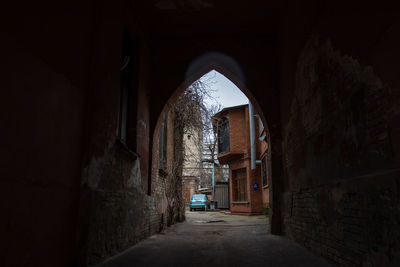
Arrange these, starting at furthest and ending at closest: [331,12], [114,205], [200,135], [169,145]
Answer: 1. [200,135]
2. [169,145]
3. [114,205]
4. [331,12]

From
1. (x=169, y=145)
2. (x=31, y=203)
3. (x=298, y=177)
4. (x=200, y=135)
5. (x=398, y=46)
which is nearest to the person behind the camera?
(x=398, y=46)

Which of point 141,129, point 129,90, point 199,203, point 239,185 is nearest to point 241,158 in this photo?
point 239,185

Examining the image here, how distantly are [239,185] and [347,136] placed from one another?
14.5 meters

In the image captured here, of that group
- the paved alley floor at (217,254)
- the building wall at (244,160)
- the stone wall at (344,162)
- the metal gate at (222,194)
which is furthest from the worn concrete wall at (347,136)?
the metal gate at (222,194)

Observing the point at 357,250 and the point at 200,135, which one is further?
the point at 200,135

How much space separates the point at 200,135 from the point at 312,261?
9.66m

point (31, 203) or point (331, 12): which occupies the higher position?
point (331, 12)

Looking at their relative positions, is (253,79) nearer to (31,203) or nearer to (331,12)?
(331,12)

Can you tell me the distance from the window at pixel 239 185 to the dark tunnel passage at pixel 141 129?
9958mm

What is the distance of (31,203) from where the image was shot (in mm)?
2846

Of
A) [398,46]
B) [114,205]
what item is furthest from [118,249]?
[398,46]

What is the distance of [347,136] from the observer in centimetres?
360

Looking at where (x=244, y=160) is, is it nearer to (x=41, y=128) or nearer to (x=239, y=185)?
(x=239, y=185)

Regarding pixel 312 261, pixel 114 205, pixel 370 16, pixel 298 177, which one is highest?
pixel 370 16
